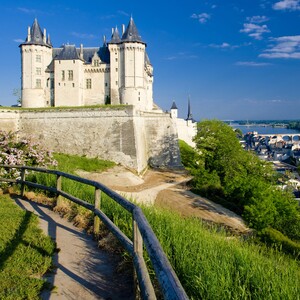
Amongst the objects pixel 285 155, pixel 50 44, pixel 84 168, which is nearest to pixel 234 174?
pixel 84 168

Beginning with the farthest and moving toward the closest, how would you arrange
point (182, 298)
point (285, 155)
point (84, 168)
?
point (285, 155) → point (84, 168) → point (182, 298)

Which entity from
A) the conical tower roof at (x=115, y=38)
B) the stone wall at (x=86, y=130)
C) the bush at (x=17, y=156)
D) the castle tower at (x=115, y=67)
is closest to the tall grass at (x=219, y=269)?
the bush at (x=17, y=156)

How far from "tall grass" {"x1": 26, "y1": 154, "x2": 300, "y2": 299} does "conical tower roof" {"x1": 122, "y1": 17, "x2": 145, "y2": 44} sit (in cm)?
3803

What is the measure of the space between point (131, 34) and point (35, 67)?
43.1ft

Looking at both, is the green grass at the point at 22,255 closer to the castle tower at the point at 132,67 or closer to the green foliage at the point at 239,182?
the green foliage at the point at 239,182

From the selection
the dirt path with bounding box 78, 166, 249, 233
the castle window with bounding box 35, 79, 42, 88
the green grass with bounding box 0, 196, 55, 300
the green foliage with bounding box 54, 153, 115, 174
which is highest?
the castle window with bounding box 35, 79, 42, 88

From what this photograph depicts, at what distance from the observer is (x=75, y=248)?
5.11 meters

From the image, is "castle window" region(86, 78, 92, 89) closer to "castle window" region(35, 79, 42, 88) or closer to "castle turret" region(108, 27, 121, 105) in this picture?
"castle turret" region(108, 27, 121, 105)

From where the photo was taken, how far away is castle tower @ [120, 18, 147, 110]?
4012 centimetres

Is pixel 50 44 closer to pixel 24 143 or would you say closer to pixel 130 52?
pixel 130 52

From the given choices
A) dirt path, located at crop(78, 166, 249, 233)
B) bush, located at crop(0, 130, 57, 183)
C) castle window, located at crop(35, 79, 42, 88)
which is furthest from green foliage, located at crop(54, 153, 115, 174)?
castle window, located at crop(35, 79, 42, 88)

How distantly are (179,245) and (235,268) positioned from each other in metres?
0.77

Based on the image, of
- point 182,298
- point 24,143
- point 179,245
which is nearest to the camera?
point 182,298

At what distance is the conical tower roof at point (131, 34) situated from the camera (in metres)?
40.1
